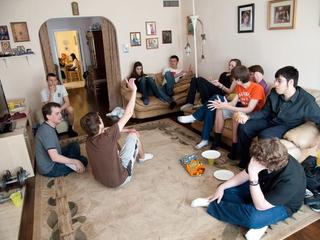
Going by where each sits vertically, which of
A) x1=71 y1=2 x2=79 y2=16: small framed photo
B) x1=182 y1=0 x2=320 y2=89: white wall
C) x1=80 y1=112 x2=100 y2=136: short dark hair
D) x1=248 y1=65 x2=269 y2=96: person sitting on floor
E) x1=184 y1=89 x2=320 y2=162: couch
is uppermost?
x1=71 y1=2 x2=79 y2=16: small framed photo

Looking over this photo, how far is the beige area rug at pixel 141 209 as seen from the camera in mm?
2035

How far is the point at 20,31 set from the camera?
4371mm

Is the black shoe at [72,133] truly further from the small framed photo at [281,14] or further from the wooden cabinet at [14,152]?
the small framed photo at [281,14]

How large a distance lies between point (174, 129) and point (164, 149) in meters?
0.76

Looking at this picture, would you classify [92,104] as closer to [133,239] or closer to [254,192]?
[133,239]

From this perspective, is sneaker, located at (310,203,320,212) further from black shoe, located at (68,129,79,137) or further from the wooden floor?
black shoe, located at (68,129,79,137)

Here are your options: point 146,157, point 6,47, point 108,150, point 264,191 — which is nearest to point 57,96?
point 6,47

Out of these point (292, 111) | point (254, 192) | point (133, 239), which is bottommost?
point (133, 239)

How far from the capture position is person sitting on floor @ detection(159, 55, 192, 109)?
187 inches

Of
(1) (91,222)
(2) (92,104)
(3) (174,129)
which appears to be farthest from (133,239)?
(2) (92,104)

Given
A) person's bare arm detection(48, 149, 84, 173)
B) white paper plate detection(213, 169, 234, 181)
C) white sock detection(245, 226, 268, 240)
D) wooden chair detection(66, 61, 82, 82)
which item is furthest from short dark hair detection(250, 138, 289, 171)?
wooden chair detection(66, 61, 82, 82)

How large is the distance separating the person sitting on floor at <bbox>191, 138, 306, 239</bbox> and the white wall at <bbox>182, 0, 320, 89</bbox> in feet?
5.96

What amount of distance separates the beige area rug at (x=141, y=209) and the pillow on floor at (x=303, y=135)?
22.5 inches

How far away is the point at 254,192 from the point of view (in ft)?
5.74
